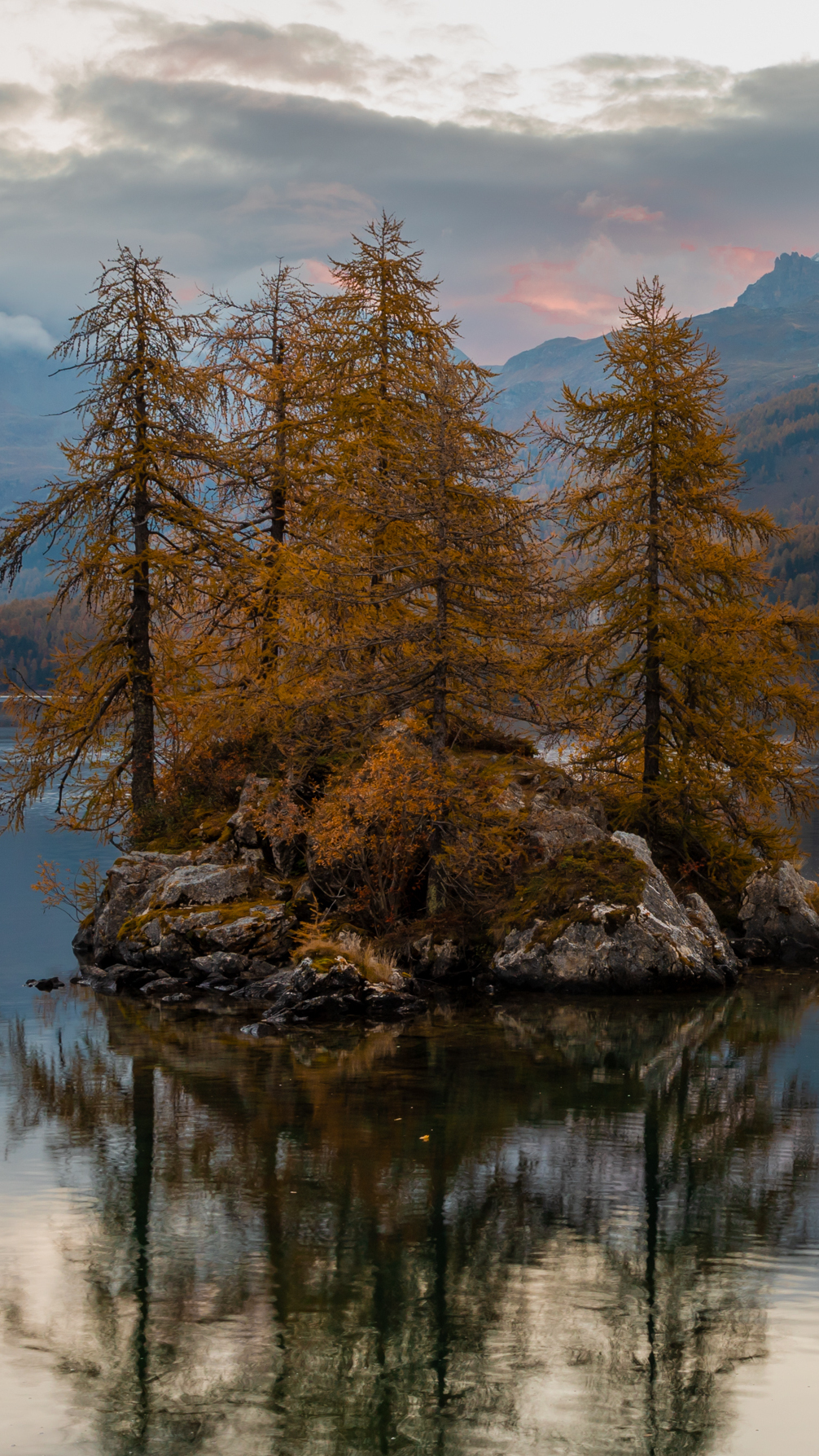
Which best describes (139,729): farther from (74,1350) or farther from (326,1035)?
(74,1350)

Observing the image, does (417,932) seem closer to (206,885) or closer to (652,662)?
(206,885)

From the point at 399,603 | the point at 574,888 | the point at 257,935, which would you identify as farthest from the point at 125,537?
the point at 574,888

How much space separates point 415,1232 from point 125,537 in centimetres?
1865

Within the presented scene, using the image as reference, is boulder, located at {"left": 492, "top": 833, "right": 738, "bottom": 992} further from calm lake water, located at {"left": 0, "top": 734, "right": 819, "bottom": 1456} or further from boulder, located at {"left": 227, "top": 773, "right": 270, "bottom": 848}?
boulder, located at {"left": 227, "top": 773, "right": 270, "bottom": 848}

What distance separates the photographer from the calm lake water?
7.98 meters

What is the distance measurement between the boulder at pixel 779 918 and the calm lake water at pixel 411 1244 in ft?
21.2

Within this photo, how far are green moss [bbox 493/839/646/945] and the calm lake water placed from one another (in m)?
3.14

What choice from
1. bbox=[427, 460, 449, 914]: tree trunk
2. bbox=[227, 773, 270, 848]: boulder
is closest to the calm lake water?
bbox=[427, 460, 449, 914]: tree trunk

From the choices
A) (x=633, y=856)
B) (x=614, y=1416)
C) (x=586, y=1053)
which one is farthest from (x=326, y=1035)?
(x=614, y=1416)

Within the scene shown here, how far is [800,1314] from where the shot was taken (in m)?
9.32

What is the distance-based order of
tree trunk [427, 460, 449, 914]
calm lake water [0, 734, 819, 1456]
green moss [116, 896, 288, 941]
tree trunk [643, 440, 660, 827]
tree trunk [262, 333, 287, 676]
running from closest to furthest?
calm lake water [0, 734, 819, 1456]
tree trunk [427, 460, 449, 914]
green moss [116, 896, 288, 941]
tree trunk [643, 440, 660, 827]
tree trunk [262, 333, 287, 676]

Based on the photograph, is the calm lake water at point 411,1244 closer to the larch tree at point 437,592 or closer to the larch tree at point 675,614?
the larch tree at point 437,592

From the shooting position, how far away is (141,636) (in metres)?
26.5

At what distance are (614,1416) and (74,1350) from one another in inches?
156
